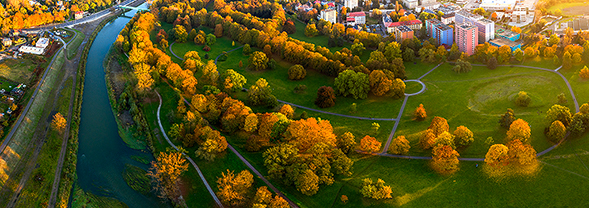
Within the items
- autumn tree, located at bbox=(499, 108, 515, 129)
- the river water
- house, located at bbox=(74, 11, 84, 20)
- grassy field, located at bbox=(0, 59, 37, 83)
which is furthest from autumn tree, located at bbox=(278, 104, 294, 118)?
house, located at bbox=(74, 11, 84, 20)

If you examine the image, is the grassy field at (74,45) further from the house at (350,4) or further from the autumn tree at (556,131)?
the autumn tree at (556,131)

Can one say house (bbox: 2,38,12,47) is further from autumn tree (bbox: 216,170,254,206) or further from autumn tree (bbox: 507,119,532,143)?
autumn tree (bbox: 507,119,532,143)

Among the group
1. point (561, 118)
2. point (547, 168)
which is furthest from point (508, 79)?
point (547, 168)

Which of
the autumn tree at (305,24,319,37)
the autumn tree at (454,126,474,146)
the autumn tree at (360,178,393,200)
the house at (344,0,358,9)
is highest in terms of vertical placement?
the house at (344,0,358,9)

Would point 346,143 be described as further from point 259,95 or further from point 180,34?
point 180,34

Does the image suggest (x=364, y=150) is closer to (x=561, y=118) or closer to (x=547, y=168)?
(x=547, y=168)

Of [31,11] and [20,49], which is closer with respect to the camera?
[20,49]
